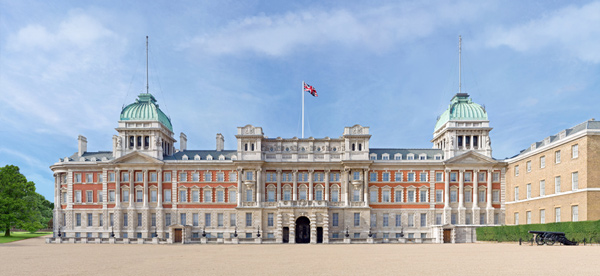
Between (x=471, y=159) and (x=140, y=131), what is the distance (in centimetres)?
5775

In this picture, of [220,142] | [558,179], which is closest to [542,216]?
[558,179]

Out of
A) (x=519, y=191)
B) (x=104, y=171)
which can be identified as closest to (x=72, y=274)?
(x=104, y=171)

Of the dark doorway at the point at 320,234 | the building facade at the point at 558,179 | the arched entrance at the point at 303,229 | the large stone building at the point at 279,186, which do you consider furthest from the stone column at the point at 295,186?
the building facade at the point at 558,179

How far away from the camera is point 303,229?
67062 millimetres

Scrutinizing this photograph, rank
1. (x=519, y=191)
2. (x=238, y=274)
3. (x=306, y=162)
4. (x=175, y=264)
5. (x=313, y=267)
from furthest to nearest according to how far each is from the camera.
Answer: (x=306, y=162)
(x=519, y=191)
(x=175, y=264)
(x=313, y=267)
(x=238, y=274)

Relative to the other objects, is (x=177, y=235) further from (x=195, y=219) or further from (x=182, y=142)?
(x=182, y=142)

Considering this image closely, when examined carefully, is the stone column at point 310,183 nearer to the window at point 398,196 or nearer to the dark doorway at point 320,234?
the dark doorway at point 320,234

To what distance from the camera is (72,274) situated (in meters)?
22.3

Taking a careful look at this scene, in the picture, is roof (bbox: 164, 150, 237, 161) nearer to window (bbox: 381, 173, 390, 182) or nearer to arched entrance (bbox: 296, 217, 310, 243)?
arched entrance (bbox: 296, 217, 310, 243)

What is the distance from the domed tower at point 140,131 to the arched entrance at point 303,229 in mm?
26862

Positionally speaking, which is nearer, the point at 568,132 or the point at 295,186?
the point at 568,132

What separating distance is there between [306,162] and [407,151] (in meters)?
18.5

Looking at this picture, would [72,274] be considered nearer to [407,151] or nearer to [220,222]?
[220,222]

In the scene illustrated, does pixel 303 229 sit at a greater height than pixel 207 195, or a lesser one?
lesser
